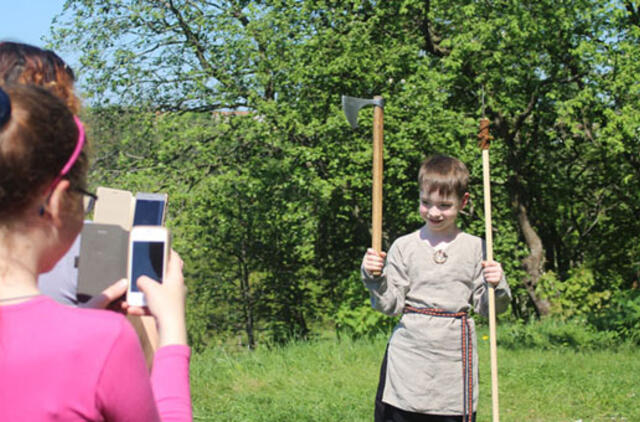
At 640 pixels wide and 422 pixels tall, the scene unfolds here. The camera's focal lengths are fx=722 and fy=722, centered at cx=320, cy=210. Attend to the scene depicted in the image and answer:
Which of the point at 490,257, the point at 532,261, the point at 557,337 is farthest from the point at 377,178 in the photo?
the point at 532,261

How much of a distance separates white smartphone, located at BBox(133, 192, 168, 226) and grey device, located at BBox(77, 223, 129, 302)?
0.14 feet

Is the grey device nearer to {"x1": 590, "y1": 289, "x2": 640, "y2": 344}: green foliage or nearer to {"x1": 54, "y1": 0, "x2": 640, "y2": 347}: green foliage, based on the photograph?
{"x1": 590, "y1": 289, "x2": 640, "y2": 344}: green foliage

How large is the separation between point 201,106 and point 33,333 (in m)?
11.4

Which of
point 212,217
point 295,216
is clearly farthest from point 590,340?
point 212,217

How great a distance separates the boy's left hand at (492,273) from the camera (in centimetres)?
324

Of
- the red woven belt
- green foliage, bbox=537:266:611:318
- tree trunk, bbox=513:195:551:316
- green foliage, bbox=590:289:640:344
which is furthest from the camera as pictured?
tree trunk, bbox=513:195:551:316

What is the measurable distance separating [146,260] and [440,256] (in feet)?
7.22

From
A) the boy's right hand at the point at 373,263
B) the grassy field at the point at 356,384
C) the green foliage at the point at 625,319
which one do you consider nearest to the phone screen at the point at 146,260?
the boy's right hand at the point at 373,263

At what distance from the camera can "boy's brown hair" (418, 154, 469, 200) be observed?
10.9 feet

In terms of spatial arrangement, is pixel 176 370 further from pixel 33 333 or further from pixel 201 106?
pixel 201 106

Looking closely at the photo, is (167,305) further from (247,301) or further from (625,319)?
(247,301)

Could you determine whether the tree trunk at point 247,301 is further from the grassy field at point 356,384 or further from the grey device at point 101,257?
the grey device at point 101,257

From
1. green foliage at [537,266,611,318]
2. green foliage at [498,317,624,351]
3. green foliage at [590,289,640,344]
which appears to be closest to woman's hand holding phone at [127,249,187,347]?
green foliage at [498,317,624,351]

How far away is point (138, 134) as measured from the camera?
11.8m
